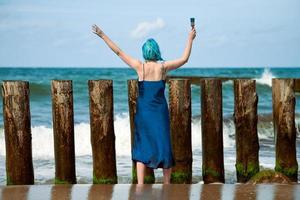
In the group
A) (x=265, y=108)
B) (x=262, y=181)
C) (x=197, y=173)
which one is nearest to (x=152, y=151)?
(x=262, y=181)

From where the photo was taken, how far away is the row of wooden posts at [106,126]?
7082mm

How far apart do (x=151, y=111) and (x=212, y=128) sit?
1.18 meters

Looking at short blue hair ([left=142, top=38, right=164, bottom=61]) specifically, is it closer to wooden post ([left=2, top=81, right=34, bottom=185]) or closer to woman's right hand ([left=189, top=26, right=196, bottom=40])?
woman's right hand ([left=189, top=26, right=196, bottom=40])

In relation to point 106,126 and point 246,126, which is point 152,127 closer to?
point 106,126

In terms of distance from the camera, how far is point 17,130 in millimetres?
7070

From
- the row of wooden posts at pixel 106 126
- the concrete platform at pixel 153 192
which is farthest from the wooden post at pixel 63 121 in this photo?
the concrete platform at pixel 153 192

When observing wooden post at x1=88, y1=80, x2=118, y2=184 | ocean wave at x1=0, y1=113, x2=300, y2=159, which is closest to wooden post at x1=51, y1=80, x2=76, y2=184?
wooden post at x1=88, y1=80, x2=118, y2=184

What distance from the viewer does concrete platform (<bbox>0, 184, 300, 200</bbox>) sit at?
5707 mm

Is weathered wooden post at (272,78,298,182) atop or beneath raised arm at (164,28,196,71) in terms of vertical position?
beneath

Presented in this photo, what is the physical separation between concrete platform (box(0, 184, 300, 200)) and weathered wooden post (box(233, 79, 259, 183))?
139 cm

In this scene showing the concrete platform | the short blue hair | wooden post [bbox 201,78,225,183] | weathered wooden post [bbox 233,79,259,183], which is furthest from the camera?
weathered wooden post [bbox 233,79,259,183]

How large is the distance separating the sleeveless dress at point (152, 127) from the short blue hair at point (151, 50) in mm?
222

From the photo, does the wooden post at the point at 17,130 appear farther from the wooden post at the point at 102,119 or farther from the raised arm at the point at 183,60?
the raised arm at the point at 183,60

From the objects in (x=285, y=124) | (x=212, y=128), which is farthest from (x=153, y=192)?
(x=285, y=124)
